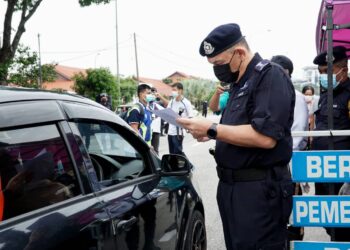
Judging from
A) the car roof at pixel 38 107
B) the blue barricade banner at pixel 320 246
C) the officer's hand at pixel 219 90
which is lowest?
the blue barricade banner at pixel 320 246

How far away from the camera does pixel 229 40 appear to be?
2.27 m

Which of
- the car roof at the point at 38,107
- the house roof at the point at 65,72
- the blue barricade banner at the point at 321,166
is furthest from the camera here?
the house roof at the point at 65,72

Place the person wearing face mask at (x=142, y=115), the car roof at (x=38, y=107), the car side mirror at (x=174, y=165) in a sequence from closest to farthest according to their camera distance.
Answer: the car roof at (x=38, y=107) < the car side mirror at (x=174, y=165) < the person wearing face mask at (x=142, y=115)

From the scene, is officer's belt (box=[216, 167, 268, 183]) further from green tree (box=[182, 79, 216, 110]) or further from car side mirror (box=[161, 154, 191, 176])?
green tree (box=[182, 79, 216, 110])

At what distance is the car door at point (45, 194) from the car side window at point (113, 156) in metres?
0.35

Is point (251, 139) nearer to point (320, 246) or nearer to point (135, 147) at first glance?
point (135, 147)

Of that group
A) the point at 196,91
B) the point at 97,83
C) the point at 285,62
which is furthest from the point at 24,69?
the point at 196,91

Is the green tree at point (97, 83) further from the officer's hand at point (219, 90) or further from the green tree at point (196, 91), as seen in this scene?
the green tree at point (196, 91)

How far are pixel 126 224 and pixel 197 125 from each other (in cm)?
62

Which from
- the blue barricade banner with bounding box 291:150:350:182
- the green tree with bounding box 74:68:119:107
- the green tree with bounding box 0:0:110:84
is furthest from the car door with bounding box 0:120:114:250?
the green tree with bounding box 74:68:119:107

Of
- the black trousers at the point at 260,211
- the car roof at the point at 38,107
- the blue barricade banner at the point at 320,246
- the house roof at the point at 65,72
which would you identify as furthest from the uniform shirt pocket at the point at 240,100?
the house roof at the point at 65,72

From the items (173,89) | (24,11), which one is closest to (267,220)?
(173,89)

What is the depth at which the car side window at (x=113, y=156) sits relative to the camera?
2.42 m

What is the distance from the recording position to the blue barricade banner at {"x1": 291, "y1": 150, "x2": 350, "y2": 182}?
116 inches
